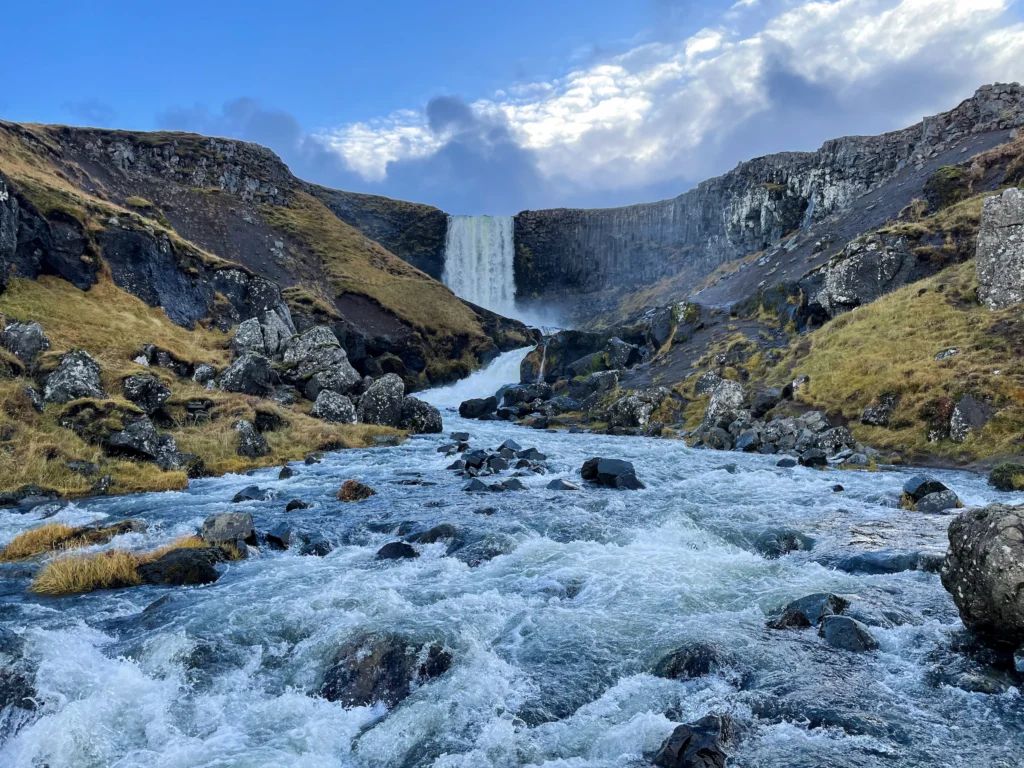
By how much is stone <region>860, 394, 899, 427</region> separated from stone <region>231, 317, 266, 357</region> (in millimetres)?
38182

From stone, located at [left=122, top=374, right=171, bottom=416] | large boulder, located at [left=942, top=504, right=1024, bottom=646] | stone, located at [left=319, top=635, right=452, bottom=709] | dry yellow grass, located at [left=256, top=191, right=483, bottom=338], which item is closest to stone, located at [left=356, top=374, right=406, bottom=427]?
stone, located at [left=122, top=374, right=171, bottom=416]

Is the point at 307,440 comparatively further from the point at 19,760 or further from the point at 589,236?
the point at 589,236

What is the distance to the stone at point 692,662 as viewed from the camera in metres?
8.34

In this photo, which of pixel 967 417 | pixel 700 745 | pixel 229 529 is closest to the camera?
pixel 700 745

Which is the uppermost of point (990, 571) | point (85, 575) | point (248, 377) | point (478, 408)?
point (248, 377)

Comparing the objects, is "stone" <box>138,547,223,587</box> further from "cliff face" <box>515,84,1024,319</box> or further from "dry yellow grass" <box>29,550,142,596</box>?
"cliff face" <box>515,84,1024,319</box>

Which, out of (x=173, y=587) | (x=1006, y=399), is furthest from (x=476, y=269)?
(x=173, y=587)

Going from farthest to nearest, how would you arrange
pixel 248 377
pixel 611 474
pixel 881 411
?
pixel 248 377 < pixel 881 411 < pixel 611 474

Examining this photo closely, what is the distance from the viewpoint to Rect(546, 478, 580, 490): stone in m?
21.2

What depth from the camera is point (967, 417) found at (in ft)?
77.4

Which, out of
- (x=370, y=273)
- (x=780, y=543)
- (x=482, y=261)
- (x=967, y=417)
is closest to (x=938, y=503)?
(x=780, y=543)

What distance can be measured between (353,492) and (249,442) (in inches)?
385

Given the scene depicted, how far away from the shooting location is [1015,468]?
61.7 feet

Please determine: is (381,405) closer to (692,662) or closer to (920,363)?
(920,363)
